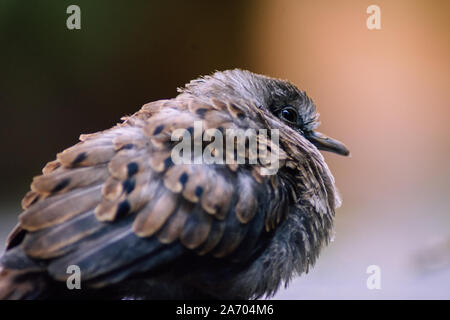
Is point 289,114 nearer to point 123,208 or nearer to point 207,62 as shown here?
point 207,62

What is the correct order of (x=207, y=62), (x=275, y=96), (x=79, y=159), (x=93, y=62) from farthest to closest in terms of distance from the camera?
(x=93, y=62), (x=207, y=62), (x=275, y=96), (x=79, y=159)

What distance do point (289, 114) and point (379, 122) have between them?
46.4 inches

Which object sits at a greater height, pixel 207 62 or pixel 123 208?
pixel 207 62

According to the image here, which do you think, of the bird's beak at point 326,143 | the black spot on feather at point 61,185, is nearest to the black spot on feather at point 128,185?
the black spot on feather at point 61,185

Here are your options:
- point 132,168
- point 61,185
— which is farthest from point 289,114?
point 61,185

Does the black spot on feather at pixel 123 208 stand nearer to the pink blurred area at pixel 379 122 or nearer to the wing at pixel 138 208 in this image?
the wing at pixel 138 208

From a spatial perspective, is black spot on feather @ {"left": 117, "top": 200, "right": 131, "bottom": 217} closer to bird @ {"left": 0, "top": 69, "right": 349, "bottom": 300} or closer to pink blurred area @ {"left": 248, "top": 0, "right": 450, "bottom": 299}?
bird @ {"left": 0, "top": 69, "right": 349, "bottom": 300}

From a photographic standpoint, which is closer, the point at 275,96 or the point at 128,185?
the point at 128,185

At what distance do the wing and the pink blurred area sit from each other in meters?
0.84

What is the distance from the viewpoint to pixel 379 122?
2982 millimetres

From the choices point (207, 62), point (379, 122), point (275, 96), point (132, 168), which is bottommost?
point (379, 122)

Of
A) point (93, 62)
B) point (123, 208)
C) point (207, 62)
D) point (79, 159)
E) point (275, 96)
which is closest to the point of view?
point (123, 208)
